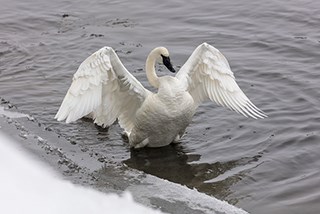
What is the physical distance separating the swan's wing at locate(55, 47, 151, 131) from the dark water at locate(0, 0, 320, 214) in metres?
0.50

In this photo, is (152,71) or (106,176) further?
(152,71)

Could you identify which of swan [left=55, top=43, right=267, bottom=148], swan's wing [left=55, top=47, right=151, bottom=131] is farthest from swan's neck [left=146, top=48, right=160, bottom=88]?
swan's wing [left=55, top=47, right=151, bottom=131]

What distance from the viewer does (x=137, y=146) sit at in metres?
9.30

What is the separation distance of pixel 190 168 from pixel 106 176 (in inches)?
63.6

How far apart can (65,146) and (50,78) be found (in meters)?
3.56

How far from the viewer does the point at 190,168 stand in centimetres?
864

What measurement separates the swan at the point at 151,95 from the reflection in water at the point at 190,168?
0.18 meters

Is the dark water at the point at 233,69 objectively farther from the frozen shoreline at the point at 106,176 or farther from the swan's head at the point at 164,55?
the swan's head at the point at 164,55

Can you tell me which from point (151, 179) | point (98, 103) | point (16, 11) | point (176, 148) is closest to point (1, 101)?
point (98, 103)

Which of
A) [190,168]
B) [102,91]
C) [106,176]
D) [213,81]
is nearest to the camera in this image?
[106,176]

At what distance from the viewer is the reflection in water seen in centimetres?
808

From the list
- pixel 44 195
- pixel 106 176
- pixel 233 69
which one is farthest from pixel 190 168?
pixel 233 69

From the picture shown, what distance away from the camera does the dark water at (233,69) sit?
323 inches

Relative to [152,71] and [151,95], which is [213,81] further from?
[151,95]
